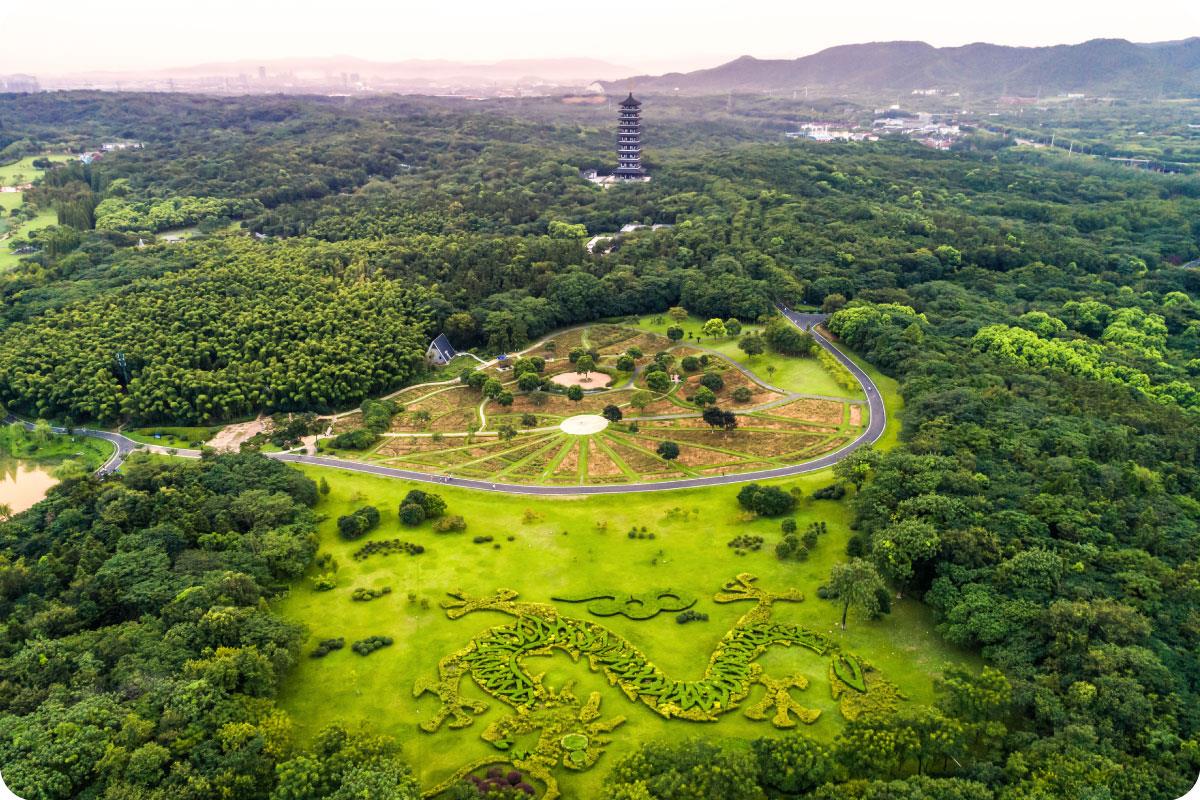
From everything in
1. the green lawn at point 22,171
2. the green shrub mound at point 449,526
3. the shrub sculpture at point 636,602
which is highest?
the green lawn at point 22,171

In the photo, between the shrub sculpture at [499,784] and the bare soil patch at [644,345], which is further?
the bare soil patch at [644,345]

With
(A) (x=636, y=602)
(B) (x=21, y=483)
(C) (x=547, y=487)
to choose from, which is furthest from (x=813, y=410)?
(B) (x=21, y=483)

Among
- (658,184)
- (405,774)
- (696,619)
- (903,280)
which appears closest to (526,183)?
(658,184)

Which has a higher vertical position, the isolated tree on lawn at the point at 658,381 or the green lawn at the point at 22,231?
the green lawn at the point at 22,231

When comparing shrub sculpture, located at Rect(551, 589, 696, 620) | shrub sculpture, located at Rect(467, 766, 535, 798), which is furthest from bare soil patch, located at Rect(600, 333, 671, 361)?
shrub sculpture, located at Rect(467, 766, 535, 798)

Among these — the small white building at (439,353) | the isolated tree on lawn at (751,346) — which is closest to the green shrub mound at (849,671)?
the isolated tree on lawn at (751,346)

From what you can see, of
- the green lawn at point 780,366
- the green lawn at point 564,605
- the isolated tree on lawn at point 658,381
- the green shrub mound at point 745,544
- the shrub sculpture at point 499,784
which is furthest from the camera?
the green lawn at point 780,366

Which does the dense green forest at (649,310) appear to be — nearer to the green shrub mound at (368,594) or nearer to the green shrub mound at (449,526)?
the green shrub mound at (368,594)

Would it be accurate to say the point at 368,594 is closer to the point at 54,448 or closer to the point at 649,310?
the point at 54,448
